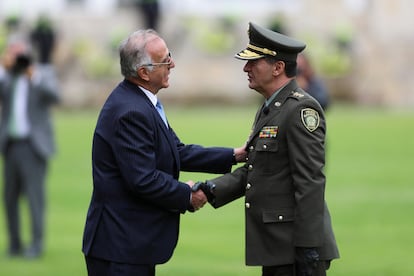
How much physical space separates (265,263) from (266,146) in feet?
2.11

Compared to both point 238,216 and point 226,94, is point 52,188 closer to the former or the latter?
point 238,216

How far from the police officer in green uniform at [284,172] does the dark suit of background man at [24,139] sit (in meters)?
5.30

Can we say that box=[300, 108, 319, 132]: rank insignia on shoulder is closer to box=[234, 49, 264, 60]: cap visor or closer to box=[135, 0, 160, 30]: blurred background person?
box=[234, 49, 264, 60]: cap visor

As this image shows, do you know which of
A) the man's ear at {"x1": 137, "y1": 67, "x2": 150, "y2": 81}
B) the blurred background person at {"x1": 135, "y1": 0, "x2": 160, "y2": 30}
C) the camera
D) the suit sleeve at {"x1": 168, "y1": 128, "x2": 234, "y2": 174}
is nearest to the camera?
the man's ear at {"x1": 137, "y1": 67, "x2": 150, "y2": 81}

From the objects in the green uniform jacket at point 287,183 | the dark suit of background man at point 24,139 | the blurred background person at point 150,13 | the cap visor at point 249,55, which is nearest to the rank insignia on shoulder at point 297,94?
the green uniform jacket at point 287,183

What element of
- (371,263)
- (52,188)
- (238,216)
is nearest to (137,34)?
(371,263)

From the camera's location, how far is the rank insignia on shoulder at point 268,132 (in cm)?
640

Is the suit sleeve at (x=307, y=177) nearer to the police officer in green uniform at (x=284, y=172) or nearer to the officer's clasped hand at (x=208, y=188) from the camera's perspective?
the police officer in green uniform at (x=284, y=172)

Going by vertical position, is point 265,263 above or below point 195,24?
above

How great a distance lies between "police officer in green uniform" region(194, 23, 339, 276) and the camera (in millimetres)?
6234

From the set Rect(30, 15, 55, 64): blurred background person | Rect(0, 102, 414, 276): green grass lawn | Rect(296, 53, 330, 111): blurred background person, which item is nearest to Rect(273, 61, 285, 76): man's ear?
Rect(0, 102, 414, 276): green grass lawn

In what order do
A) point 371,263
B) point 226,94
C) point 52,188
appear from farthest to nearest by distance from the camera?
point 226,94 < point 52,188 < point 371,263

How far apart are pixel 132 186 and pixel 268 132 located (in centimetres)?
81

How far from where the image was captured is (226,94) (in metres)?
32.3
